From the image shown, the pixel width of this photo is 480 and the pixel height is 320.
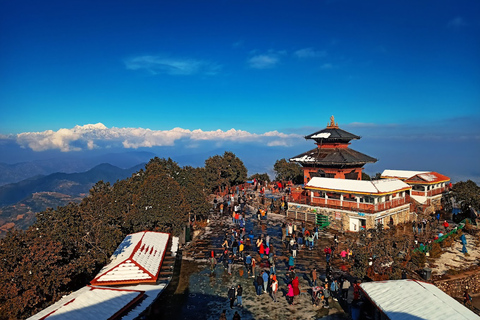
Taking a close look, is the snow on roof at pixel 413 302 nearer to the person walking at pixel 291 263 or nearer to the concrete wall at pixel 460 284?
the person walking at pixel 291 263

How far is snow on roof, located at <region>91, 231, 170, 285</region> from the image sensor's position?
46.6ft

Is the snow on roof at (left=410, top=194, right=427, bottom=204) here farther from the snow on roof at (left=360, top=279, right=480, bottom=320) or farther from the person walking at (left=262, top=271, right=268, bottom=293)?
the person walking at (left=262, top=271, right=268, bottom=293)

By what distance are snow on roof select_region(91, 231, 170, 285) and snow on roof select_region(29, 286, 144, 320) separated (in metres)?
1.13

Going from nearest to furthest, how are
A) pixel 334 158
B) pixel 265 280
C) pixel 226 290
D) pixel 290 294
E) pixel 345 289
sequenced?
pixel 290 294
pixel 345 289
pixel 265 280
pixel 226 290
pixel 334 158

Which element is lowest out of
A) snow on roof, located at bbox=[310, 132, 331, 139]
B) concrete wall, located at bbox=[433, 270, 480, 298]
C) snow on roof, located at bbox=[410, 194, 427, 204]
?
concrete wall, located at bbox=[433, 270, 480, 298]

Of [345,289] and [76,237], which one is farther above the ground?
[76,237]

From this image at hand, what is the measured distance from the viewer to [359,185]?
29.3m

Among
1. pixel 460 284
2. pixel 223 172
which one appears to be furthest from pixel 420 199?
pixel 223 172

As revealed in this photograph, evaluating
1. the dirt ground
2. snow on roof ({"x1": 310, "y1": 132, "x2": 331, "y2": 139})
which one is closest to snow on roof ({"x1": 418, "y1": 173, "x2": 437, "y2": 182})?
the dirt ground

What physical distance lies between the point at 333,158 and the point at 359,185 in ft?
36.4

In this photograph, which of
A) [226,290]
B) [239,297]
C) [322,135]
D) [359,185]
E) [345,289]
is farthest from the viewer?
[322,135]

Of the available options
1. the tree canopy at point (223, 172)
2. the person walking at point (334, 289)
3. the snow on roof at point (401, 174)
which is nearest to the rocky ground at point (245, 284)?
the person walking at point (334, 289)

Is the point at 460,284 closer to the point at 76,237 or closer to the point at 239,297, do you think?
the point at 239,297

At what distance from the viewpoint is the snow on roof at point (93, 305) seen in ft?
34.9
